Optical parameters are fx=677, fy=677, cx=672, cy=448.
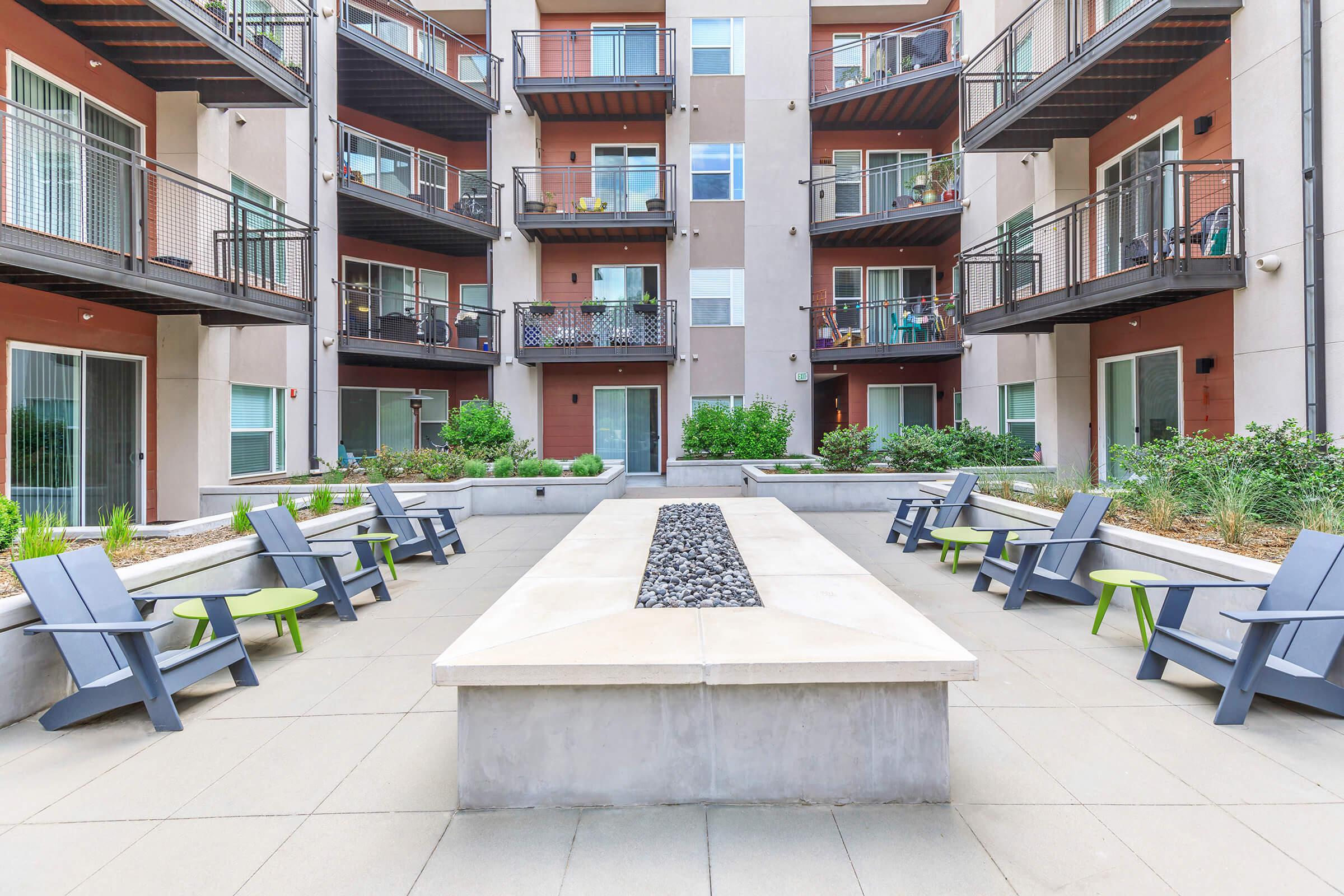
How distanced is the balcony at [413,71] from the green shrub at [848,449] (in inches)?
459

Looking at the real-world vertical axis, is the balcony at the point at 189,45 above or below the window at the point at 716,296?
above

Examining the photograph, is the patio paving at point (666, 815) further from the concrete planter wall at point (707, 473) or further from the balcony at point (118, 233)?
the concrete planter wall at point (707, 473)

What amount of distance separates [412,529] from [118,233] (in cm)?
491

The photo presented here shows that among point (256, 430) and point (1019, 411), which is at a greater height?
point (1019, 411)

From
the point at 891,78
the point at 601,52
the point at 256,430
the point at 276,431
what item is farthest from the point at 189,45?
the point at 891,78

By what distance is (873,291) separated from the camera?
A: 18062 millimetres

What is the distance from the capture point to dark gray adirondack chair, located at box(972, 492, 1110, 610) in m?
5.67

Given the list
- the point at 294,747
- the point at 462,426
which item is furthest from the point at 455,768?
the point at 462,426

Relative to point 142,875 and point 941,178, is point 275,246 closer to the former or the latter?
point 142,875

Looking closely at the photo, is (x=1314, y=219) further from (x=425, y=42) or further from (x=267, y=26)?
(x=425, y=42)

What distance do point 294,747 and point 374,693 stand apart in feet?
2.32

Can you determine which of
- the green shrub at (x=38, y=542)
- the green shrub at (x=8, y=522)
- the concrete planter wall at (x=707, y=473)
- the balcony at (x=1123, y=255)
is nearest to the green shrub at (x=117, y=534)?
the green shrub at (x=38, y=542)

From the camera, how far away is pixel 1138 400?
1045 cm

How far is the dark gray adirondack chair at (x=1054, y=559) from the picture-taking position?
223 inches
